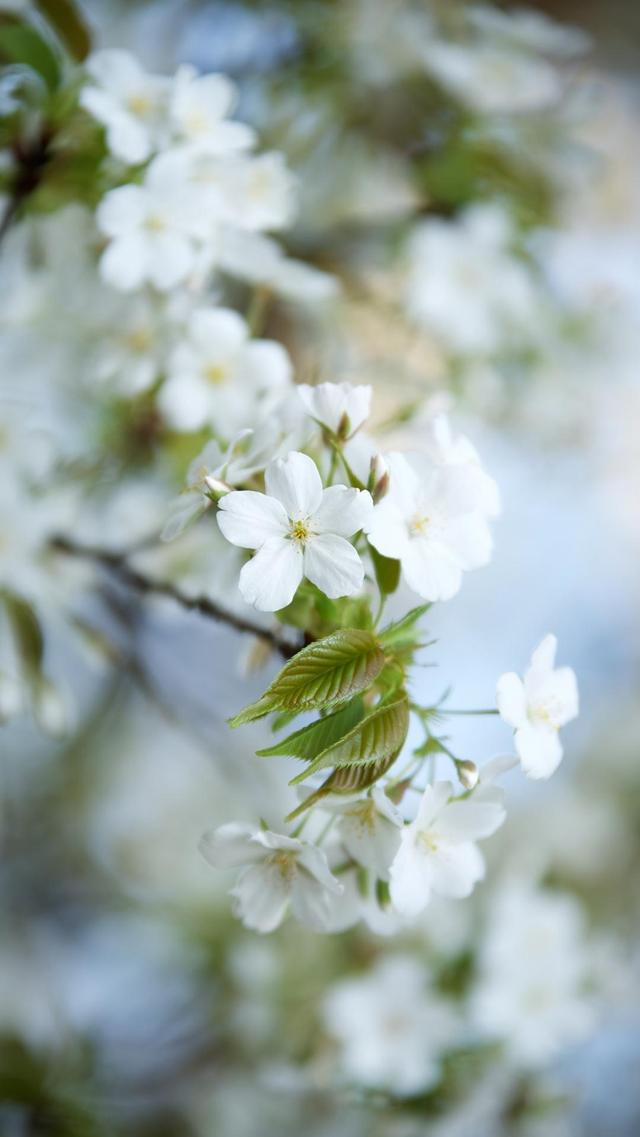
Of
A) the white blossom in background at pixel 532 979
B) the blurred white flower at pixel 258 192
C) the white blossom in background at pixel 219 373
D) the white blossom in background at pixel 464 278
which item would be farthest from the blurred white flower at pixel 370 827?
the white blossom in background at pixel 464 278

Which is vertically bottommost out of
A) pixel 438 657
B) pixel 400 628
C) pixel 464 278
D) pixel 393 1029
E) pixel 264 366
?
pixel 393 1029

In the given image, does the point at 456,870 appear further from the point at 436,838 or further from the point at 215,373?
the point at 215,373

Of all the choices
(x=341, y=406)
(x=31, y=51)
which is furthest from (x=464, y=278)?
(x=341, y=406)

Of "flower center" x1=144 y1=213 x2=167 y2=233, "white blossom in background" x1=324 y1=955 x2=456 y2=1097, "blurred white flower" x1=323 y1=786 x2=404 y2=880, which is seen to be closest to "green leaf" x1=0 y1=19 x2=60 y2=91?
"flower center" x1=144 y1=213 x2=167 y2=233

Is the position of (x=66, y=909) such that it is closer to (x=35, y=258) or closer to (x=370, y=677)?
(x=35, y=258)

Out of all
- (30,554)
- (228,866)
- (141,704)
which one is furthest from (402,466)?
(141,704)

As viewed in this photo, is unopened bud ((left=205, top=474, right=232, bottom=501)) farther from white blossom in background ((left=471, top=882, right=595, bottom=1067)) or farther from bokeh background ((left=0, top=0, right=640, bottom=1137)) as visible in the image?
white blossom in background ((left=471, top=882, right=595, bottom=1067))
